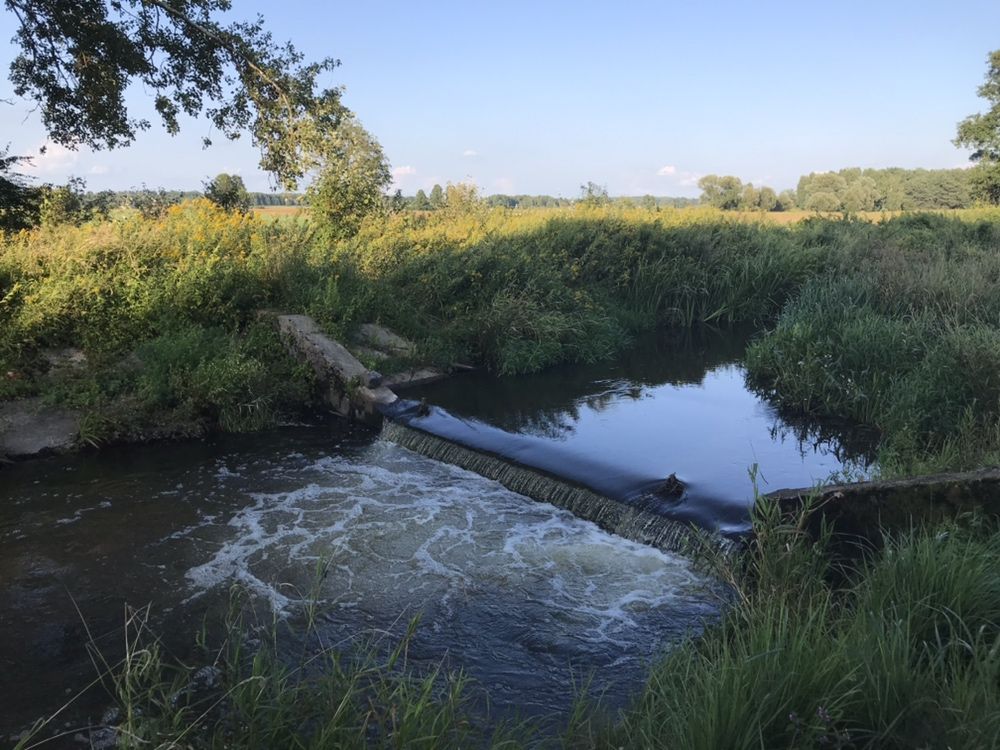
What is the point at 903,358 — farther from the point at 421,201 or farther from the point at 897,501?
the point at 421,201

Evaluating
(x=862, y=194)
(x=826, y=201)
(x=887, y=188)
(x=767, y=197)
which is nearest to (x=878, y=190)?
(x=887, y=188)

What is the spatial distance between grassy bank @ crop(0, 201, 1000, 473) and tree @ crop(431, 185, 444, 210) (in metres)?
1.49

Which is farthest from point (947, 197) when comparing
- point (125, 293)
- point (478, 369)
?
point (125, 293)

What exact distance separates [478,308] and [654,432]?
5303 mm

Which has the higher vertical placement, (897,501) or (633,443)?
(897,501)

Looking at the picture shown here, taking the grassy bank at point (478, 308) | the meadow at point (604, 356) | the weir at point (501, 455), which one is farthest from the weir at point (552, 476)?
the grassy bank at point (478, 308)

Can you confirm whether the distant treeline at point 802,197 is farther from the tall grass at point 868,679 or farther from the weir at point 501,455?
the tall grass at point 868,679

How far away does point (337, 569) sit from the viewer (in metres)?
5.66

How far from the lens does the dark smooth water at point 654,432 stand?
22.0 feet

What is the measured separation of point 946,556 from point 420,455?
5710mm

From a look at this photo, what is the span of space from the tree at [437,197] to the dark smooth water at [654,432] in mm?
8101

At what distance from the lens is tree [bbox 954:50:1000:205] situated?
128 ft

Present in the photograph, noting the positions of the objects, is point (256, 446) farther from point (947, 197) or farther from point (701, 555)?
point (947, 197)

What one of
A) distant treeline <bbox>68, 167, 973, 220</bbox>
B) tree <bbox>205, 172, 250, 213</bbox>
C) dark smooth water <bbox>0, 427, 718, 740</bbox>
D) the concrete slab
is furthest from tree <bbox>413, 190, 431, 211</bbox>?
dark smooth water <bbox>0, 427, 718, 740</bbox>
